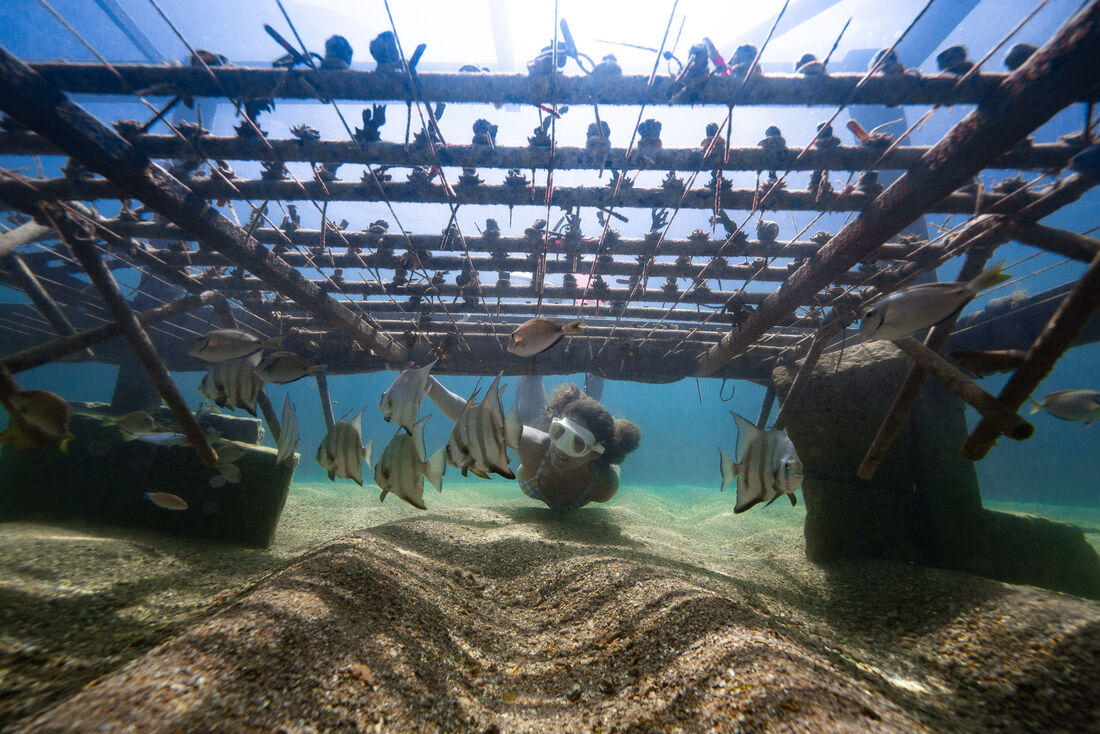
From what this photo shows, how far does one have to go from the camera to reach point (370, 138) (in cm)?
338

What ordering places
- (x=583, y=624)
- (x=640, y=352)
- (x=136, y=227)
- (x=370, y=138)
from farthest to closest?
(x=640, y=352)
(x=136, y=227)
(x=370, y=138)
(x=583, y=624)

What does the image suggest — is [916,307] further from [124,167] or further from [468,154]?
[124,167]

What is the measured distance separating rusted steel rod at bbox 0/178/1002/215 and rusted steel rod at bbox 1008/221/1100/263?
0.46 m

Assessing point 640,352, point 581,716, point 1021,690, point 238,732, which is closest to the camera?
point 238,732

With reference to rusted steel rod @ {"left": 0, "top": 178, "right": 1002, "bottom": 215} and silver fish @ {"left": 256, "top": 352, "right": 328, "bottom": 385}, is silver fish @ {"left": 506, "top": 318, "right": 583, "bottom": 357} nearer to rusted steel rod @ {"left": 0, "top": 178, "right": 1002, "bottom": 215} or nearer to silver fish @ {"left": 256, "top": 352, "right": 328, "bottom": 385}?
silver fish @ {"left": 256, "top": 352, "right": 328, "bottom": 385}

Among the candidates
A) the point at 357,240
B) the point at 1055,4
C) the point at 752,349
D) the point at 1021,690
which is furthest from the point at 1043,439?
the point at 357,240

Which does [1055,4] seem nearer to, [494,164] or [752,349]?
[752,349]

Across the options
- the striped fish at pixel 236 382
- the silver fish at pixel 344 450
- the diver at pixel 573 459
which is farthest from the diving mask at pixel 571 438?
the striped fish at pixel 236 382

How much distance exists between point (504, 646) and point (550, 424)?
2118 millimetres

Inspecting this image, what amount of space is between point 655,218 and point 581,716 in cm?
455

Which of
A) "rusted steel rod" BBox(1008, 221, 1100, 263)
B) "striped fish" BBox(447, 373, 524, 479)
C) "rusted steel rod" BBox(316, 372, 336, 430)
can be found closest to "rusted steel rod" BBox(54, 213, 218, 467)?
"rusted steel rod" BBox(316, 372, 336, 430)

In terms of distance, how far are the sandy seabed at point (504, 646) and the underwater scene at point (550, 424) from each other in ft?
0.07

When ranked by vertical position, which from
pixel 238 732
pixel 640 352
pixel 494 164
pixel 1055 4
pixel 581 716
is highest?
pixel 1055 4

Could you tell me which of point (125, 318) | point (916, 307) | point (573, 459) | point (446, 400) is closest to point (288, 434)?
point (446, 400)
